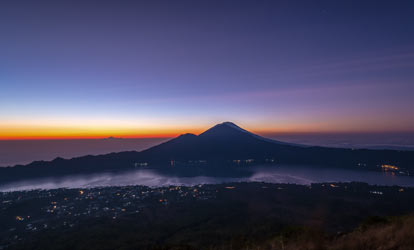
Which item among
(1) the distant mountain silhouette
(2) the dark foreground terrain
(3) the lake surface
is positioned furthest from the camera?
(1) the distant mountain silhouette

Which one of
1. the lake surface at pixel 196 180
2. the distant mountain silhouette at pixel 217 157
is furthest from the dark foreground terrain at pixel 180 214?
the distant mountain silhouette at pixel 217 157

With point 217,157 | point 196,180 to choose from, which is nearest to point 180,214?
point 196,180

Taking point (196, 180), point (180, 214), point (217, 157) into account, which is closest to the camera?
point (180, 214)

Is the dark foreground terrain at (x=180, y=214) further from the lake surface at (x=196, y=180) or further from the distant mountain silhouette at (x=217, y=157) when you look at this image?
the distant mountain silhouette at (x=217, y=157)

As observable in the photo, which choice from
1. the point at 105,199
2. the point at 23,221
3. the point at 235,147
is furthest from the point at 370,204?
the point at 235,147

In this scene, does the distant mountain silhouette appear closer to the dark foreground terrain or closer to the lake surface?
the lake surface

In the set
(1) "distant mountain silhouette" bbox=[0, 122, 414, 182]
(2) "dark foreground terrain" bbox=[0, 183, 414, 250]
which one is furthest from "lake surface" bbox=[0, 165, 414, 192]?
(1) "distant mountain silhouette" bbox=[0, 122, 414, 182]

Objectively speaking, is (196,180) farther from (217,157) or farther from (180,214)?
(217,157)
